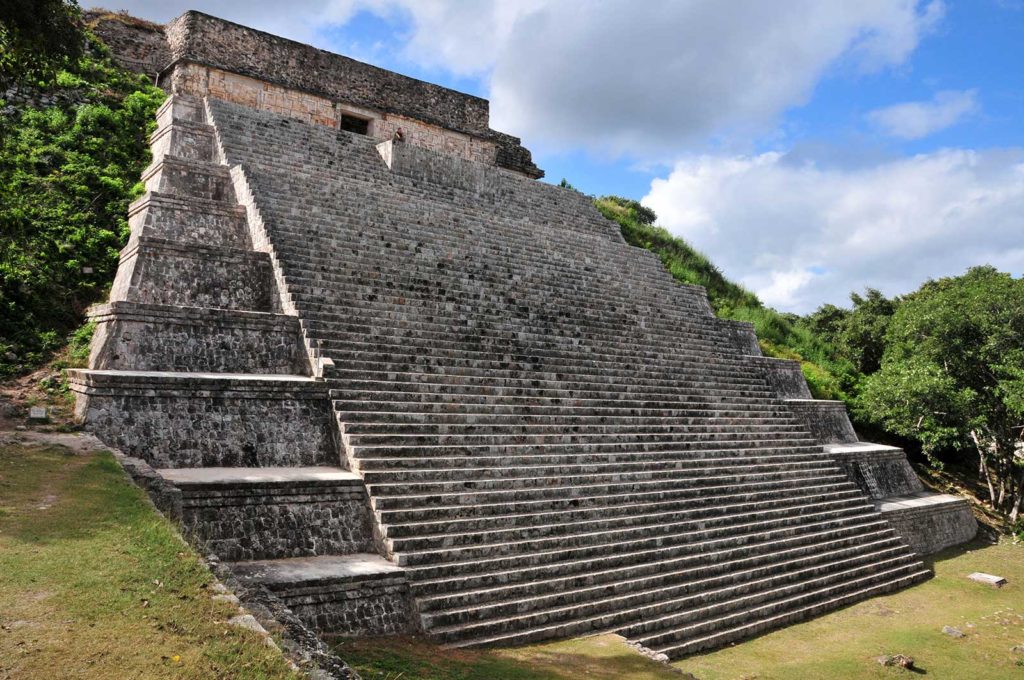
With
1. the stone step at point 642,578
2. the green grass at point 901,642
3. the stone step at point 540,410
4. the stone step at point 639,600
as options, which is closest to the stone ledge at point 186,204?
the stone step at point 540,410

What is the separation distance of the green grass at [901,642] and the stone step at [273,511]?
3339mm

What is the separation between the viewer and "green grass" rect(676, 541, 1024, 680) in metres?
6.77

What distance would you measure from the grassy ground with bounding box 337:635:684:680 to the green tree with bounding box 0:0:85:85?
6321 millimetres

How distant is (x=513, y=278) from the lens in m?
11.9

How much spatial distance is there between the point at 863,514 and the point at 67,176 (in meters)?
13.3

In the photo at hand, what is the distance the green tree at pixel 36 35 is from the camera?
672cm

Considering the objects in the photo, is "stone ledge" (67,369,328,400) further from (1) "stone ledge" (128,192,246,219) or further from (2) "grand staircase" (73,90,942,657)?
(1) "stone ledge" (128,192,246,219)

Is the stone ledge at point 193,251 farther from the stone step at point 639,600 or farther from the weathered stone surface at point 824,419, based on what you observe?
the weathered stone surface at point 824,419

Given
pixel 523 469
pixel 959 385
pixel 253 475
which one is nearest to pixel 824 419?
pixel 959 385

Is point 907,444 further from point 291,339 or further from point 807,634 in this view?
point 291,339

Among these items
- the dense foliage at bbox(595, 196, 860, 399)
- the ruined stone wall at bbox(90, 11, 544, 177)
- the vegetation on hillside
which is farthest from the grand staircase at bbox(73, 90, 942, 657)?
the dense foliage at bbox(595, 196, 860, 399)

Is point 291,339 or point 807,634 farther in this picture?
point 291,339

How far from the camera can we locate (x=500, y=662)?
218 inches

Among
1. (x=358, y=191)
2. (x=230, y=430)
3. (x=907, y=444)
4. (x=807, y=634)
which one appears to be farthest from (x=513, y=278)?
(x=907, y=444)
